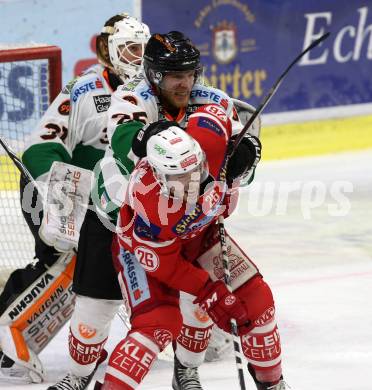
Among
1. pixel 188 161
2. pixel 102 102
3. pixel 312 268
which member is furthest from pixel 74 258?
pixel 312 268

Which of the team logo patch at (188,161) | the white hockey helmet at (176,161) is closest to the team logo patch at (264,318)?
the white hockey helmet at (176,161)

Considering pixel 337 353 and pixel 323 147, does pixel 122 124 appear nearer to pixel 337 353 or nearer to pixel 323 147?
pixel 337 353

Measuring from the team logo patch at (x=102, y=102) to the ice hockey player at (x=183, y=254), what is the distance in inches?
32.1

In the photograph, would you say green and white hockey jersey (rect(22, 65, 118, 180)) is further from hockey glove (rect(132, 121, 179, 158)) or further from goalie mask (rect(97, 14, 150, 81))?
hockey glove (rect(132, 121, 179, 158))

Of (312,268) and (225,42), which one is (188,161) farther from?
(225,42)

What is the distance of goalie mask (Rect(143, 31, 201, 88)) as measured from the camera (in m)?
4.39

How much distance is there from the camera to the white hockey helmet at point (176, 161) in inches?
157

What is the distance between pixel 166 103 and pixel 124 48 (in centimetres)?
77

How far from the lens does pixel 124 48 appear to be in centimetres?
519

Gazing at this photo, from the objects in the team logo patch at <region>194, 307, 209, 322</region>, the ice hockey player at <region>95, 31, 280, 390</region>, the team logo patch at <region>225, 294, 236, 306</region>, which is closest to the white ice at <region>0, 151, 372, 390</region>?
Answer: the team logo patch at <region>194, 307, 209, 322</region>

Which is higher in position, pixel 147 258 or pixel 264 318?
pixel 147 258

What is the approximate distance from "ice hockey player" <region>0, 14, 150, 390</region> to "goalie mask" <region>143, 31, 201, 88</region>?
38 centimetres

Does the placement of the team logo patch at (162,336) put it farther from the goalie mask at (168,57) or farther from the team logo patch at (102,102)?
the team logo patch at (102,102)

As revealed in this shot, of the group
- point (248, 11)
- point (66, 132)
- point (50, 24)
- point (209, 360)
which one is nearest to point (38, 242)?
point (66, 132)
